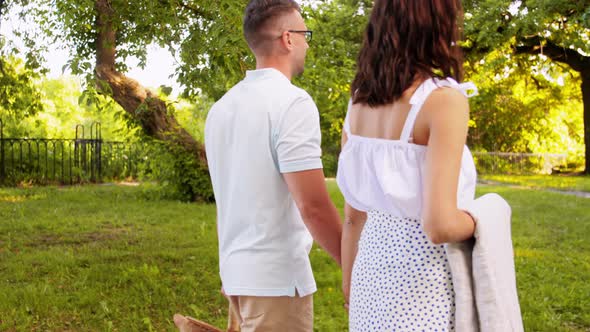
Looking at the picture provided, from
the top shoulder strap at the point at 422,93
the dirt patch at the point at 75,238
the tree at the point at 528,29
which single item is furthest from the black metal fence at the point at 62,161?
the top shoulder strap at the point at 422,93

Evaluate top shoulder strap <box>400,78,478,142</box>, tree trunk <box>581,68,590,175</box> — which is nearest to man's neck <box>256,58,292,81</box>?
top shoulder strap <box>400,78,478,142</box>

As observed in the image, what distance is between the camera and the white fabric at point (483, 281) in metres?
1.80

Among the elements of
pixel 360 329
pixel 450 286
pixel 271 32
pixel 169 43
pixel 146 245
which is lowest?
pixel 146 245

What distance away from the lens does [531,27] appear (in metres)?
18.8

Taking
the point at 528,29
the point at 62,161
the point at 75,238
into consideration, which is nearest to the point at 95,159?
the point at 62,161

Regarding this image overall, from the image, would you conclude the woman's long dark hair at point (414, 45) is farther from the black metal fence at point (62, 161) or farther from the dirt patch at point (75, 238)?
the black metal fence at point (62, 161)

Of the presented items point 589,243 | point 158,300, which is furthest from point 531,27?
point 158,300

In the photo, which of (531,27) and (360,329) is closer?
(360,329)

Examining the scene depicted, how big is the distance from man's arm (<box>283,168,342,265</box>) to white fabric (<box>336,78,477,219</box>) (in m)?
0.18

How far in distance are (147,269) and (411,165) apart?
545 centimetres

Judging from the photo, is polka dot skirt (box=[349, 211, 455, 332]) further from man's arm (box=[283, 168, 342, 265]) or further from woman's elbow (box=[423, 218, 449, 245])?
man's arm (box=[283, 168, 342, 265])

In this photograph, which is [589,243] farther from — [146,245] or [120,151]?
[120,151]

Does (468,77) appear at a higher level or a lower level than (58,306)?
higher

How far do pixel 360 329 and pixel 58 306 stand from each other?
429 cm
